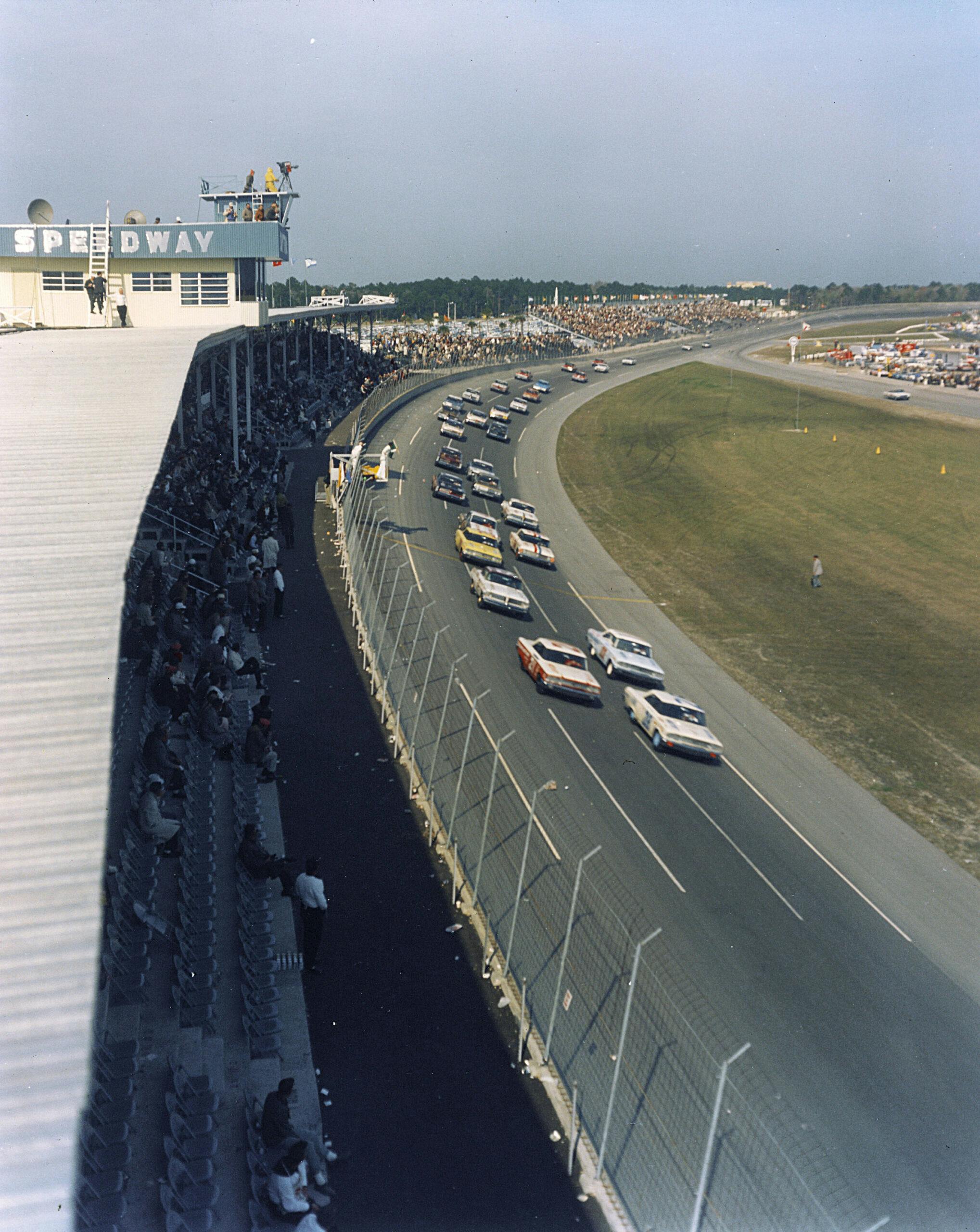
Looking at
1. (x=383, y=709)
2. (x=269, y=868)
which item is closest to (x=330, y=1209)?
(x=269, y=868)

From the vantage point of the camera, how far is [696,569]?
135 ft

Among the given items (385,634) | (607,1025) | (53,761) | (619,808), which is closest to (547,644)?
(385,634)

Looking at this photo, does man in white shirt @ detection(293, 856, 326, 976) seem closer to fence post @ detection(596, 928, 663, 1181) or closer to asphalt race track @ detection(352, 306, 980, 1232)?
fence post @ detection(596, 928, 663, 1181)

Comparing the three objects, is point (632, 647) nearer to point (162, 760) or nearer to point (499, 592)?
point (499, 592)

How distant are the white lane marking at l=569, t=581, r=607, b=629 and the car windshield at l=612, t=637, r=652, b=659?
14.4ft

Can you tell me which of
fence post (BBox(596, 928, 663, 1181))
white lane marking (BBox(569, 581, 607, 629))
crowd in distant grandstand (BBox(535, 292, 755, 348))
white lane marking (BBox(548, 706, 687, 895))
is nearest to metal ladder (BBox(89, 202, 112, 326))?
white lane marking (BBox(569, 581, 607, 629))

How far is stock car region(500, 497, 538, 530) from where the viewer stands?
42.3 meters

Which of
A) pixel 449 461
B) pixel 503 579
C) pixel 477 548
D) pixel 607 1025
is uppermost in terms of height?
pixel 449 461

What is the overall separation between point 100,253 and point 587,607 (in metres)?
22.1

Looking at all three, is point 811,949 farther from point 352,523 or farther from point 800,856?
point 352,523

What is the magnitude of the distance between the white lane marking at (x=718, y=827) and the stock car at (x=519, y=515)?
68.8 ft

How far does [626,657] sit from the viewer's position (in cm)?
2594

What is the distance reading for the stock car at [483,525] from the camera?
119 feet

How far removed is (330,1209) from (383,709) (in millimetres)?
11219
